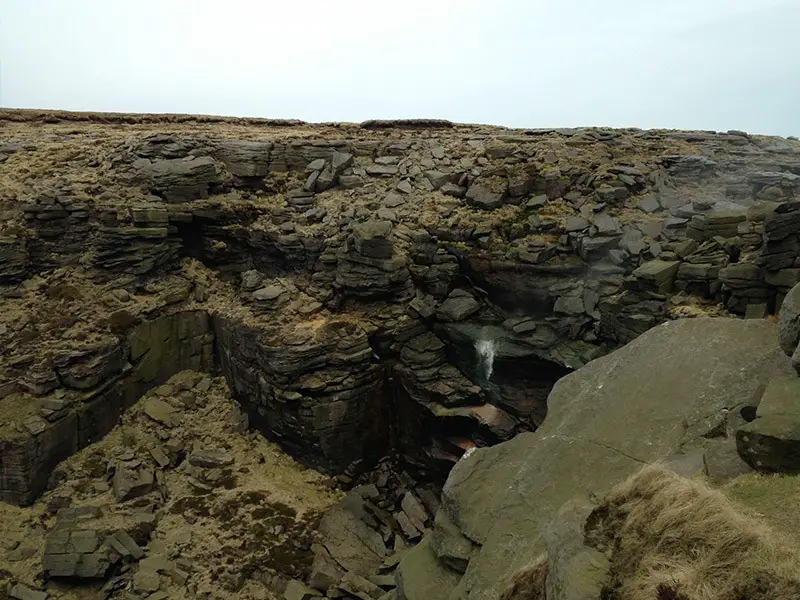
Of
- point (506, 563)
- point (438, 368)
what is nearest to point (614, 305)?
point (438, 368)

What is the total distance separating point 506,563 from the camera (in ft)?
25.0

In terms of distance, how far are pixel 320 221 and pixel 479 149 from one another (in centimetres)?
696

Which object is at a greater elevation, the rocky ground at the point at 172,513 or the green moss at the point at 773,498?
the green moss at the point at 773,498

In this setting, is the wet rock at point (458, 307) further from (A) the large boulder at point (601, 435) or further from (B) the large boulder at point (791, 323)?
(B) the large boulder at point (791, 323)

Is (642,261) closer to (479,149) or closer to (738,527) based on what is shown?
(479,149)

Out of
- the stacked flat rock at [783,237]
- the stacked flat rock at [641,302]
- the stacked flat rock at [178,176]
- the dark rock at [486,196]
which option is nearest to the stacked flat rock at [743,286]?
the stacked flat rock at [783,237]

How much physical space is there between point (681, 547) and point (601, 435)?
Answer: 3898 millimetres

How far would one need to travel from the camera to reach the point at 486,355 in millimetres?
16703

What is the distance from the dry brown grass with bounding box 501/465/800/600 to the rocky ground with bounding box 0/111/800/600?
829cm

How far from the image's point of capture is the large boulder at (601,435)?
8008 millimetres

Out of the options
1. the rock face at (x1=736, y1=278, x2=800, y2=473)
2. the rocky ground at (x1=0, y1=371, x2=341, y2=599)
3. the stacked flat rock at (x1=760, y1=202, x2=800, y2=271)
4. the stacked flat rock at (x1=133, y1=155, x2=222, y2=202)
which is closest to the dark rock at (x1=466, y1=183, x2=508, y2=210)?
the stacked flat rock at (x1=760, y1=202, x2=800, y2=271)

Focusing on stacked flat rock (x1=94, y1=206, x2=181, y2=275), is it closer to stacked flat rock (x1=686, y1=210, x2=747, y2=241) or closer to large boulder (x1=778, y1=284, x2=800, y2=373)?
stacked flat rock (x1=686, y1=210, x2=747, y2=241)

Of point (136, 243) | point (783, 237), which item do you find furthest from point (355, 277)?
point (783, 237)

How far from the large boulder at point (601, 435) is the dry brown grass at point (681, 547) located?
1425mm
